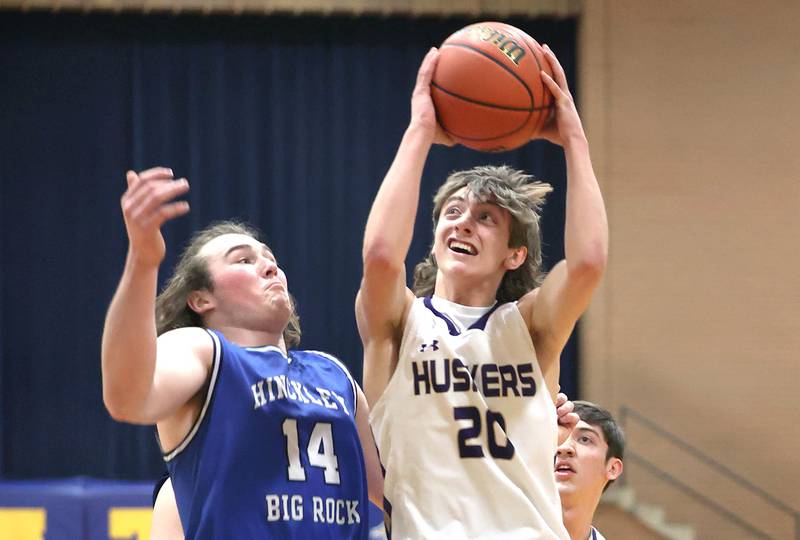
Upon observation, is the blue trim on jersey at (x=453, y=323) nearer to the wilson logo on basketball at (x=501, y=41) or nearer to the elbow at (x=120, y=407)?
the wilson logo on basketball at (x=501, y=41)

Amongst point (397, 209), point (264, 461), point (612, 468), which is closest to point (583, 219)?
point (397, 209)

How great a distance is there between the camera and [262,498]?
3068 mm

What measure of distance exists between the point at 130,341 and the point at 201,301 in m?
0.86

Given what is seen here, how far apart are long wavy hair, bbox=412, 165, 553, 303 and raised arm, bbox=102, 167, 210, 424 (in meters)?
1.01

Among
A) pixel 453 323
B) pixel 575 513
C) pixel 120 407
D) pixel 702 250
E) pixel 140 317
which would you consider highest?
pixel 140 317

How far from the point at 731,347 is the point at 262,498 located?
768 cm

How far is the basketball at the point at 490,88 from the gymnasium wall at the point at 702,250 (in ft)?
22.9

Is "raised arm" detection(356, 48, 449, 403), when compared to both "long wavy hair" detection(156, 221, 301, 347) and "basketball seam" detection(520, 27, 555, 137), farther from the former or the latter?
"long wavy hair" detection(156, 221, 301, 347)

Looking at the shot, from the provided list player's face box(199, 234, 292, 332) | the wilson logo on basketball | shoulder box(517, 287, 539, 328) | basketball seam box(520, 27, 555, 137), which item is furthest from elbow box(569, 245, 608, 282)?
player's face box(199, 234, 292, 332)

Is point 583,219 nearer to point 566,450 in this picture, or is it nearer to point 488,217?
point 488,217

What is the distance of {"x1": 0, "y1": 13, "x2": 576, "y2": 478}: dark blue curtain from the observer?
988cm

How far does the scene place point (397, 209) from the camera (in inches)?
116

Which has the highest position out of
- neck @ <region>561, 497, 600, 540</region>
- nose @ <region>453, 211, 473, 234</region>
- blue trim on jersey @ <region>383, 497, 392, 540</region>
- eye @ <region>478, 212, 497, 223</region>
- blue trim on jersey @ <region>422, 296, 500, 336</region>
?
eye @ <region>478, 212, 497, 223</region>

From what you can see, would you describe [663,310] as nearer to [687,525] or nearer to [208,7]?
[687,525]
